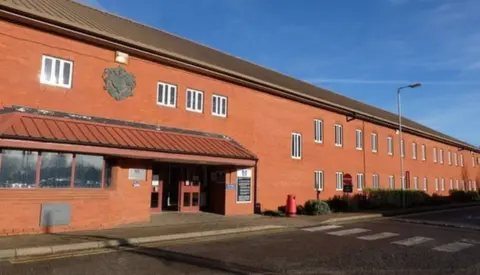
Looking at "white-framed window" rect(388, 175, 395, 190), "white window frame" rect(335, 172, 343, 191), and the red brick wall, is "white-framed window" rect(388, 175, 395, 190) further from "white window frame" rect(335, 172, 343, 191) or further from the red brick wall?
"white window frame" rect(335, 172, 343, 191)

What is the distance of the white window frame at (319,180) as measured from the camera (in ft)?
85.0

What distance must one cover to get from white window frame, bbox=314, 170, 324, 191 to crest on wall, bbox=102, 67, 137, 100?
1390 centimetres

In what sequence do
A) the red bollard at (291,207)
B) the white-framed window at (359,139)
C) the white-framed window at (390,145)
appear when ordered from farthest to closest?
the white-framed window at (390,145), the white-framed window at (359,139), the red bollard at (291,207)

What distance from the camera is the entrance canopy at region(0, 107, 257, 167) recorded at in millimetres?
12016

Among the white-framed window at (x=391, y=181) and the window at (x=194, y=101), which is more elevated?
the window at (x=194, y=101)

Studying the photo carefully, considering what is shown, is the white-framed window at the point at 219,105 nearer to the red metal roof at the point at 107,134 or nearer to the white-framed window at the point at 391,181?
the red metal roof at the point at 107,134

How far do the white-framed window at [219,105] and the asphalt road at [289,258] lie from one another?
25.4ft

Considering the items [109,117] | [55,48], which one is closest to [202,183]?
[109,117]

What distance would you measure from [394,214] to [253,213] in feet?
30.6

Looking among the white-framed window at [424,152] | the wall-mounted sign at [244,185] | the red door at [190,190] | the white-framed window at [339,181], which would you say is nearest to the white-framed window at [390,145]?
the white-framed window at [424,152]

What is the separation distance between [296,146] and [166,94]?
969 centimetres

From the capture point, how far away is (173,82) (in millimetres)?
17922

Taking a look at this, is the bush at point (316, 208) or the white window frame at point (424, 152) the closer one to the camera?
the bush at point (316, 208)

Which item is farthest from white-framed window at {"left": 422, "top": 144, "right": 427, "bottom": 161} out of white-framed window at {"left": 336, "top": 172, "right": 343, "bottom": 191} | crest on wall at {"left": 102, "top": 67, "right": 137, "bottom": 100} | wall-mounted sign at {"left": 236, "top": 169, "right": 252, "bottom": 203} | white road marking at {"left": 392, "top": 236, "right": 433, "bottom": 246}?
crest on wall at {"left": 102, "top": 67, "right": 137, "bottom": 100}
